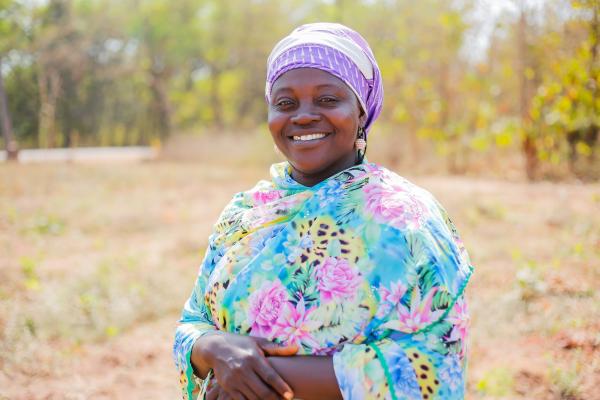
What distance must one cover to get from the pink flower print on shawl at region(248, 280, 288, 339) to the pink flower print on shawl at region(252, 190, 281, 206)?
0.35 m

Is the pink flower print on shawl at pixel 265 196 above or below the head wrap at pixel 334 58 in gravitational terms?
below

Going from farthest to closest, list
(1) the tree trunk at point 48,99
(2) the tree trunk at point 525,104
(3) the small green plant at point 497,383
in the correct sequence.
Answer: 1. (1) the tree trunk at point 48,99
2. (2) the tree trunk at point 525,104
3. (3) the small green plant at point 497,383

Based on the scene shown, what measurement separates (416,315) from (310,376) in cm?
33

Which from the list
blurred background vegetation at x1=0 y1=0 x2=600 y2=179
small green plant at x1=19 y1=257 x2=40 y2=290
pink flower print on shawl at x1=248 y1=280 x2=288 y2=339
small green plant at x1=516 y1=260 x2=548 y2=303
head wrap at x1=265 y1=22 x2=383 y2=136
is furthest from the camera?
blurred background vegetation at x1=0 y1=0 x2=600 y2=179

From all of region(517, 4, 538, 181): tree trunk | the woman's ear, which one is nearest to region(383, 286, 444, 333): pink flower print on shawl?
the woman's ear

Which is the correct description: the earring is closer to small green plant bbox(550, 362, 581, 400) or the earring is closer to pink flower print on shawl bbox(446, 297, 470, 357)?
pink flower print on shawl bbox(446, 297, 470, 357)

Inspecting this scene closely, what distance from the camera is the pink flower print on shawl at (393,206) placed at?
153 centimetres

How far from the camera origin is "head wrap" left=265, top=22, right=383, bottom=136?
1.68 m

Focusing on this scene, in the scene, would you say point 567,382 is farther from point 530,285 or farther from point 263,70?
point 263,70

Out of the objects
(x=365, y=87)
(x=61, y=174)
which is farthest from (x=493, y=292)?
(x=61, y=174)

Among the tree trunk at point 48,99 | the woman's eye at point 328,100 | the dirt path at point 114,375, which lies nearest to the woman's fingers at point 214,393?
the woman's eye at point 328,100

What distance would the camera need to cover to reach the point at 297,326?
5.10ft

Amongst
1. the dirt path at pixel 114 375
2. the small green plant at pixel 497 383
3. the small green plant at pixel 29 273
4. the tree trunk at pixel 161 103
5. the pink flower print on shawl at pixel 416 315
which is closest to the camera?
the pink flower print on shawl at pixel 416 315

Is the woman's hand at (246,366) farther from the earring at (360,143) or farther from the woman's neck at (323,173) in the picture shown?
the earring at (360,143)
